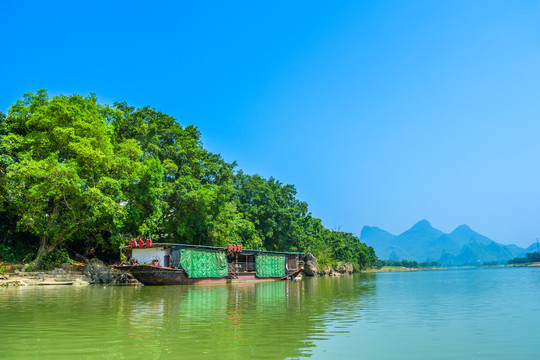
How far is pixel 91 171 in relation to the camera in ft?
81.3

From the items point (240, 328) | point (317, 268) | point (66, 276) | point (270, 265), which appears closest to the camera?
point (240, 328)

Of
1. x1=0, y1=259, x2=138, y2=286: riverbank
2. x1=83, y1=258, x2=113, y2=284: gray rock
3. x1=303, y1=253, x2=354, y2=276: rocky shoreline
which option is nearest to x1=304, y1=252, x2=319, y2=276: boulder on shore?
x1=303, y1=253, x2=354, y2=276: rocky shoreline

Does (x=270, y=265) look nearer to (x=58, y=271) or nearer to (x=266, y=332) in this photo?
(x=58, y=271)

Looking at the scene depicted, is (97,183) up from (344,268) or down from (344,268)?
up

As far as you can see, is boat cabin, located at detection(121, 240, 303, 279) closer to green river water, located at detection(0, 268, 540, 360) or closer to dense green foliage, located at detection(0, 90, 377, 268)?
dense green foliage, located at detection(0, 90, 377, 268)

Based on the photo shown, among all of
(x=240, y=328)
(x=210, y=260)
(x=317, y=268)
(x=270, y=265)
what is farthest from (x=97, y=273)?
(x=317, y=268)

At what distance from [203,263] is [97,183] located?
8.57m

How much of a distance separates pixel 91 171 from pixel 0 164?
16.6ft

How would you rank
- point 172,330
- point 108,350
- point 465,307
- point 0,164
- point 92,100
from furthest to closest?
point 92,100
point 0,164
point 465,307
point 172,330
point 108,350

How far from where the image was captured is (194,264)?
84.4 ft

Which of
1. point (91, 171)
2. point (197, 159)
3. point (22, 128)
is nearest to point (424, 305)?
point (91, 171)

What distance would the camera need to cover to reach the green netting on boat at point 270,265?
31.7 m

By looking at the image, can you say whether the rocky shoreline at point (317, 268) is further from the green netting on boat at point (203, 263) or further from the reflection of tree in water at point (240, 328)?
the reflection of tree in water at point (240, 328)

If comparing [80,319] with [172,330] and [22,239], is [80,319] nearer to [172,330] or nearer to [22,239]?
[172,330]
